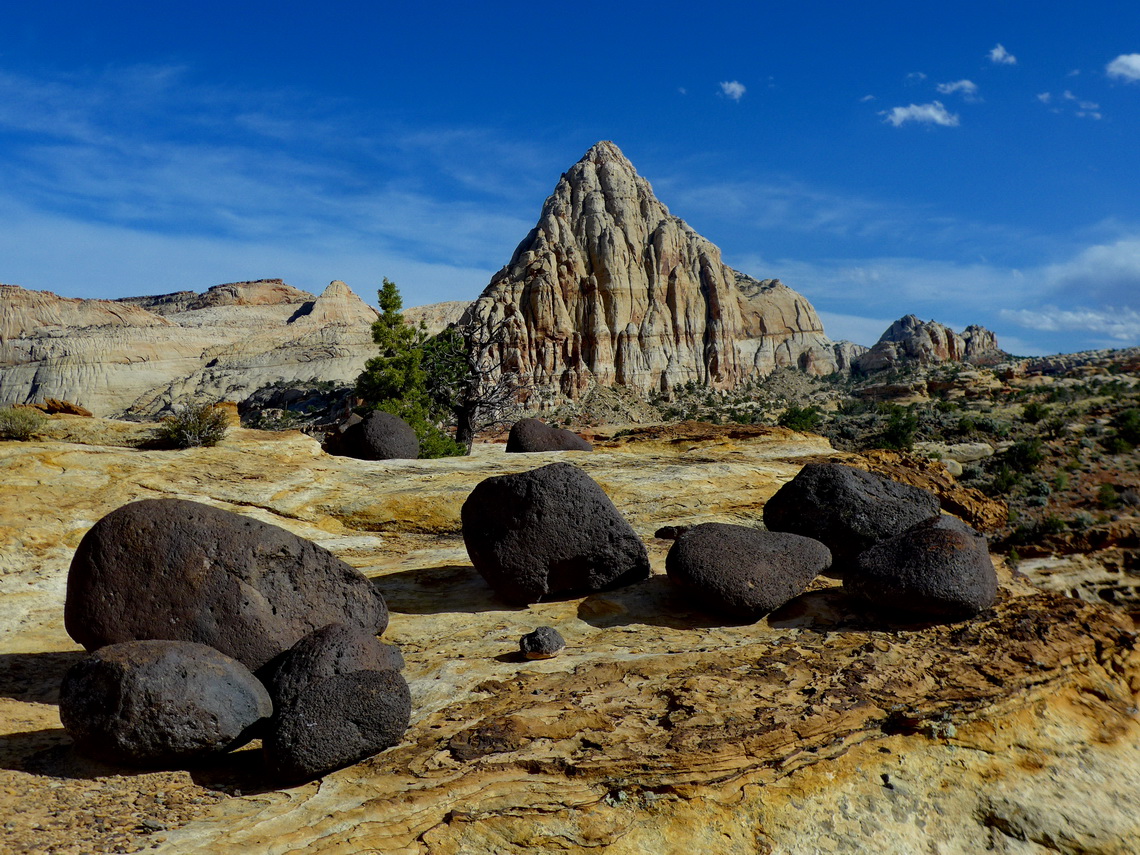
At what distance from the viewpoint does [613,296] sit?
301 ft

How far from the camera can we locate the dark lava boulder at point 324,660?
6.70 meters

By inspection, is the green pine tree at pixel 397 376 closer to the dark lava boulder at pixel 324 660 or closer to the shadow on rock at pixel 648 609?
the shadow on rock at pixel 648 609

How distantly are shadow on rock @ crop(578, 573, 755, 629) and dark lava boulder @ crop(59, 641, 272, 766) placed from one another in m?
4.80

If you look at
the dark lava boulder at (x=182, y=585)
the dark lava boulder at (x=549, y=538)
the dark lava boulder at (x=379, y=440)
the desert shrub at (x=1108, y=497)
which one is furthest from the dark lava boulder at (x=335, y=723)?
the desert shrub at (x=1108, y=497)

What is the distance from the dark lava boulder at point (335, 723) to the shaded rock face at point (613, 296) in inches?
2773

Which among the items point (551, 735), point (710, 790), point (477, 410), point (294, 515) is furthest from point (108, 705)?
point (477, 410)

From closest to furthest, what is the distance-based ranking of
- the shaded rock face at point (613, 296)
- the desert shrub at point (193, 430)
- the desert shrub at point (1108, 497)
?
the desert shrub at point (193, 430) < the desert shrub at point (1108, 497) < the shaded rock face at point (613, 296)

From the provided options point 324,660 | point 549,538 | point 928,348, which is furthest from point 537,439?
point 928,348

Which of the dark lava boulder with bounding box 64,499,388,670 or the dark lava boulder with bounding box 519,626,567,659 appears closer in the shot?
the dark lava boulder with bounding box 64,499,388,670

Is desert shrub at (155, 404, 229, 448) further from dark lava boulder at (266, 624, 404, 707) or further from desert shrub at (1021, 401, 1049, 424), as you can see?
desert shrub at (1021, 401, 1049, 424)

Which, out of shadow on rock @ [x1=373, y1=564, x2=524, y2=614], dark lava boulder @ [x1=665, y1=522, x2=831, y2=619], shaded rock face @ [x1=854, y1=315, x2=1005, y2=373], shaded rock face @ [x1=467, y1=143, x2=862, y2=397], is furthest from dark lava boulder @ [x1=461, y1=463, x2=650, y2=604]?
shaded rock face @ [x1=854, y1=315, x2=1005, y2=373]

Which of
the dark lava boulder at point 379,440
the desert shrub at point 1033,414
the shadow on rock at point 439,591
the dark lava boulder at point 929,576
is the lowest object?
the shadow on rock at point 439,591

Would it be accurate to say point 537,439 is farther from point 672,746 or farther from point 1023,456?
point 1023,456

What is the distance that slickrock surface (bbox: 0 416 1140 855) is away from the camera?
5.38m
